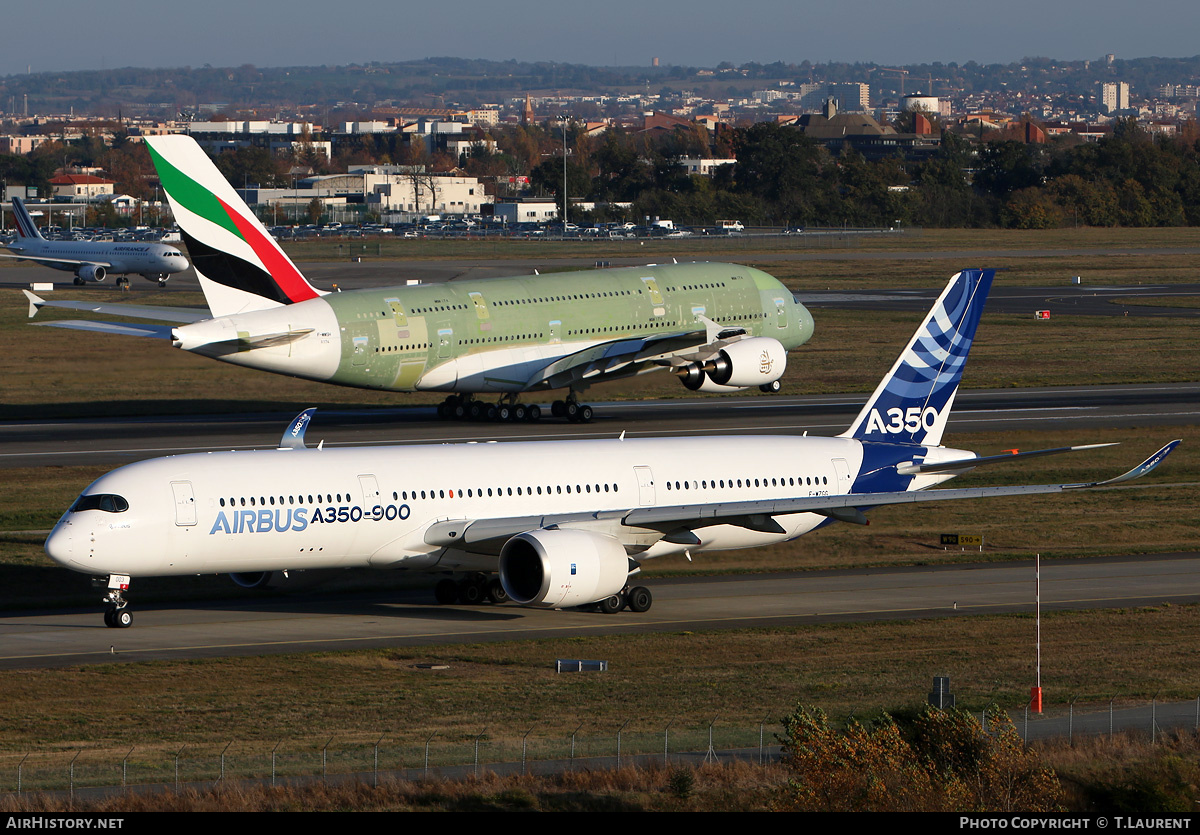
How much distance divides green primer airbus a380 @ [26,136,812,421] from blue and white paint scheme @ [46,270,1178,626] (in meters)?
19.6

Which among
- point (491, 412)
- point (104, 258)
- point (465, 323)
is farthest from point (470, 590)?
point (104, 258)

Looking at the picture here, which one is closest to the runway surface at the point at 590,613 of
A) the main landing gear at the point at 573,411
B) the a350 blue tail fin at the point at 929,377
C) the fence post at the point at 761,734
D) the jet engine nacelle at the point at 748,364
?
the a350 blue tail fin at the point at 929,377

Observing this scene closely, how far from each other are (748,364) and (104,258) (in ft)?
343

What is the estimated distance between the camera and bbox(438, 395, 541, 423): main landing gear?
239ft

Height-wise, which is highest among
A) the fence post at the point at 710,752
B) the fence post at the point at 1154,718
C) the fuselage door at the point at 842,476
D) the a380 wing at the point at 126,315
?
Result: the a380 wing at the point at 126,315

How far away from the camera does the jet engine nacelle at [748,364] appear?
7162cm

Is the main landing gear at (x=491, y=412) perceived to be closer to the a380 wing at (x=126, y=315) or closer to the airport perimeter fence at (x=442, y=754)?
the a380 wing at (x=126, y=315)

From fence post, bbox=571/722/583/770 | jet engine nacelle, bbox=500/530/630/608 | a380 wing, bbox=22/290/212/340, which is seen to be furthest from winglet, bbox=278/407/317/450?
a380 wing, bbox=22/290/212/340

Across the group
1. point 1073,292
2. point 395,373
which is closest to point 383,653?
point 395,373

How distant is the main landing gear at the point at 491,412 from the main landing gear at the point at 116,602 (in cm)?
3368

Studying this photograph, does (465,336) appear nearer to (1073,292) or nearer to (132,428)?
(132,428)

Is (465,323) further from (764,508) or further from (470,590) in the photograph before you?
(764,508)

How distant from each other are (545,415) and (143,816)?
53257 mm

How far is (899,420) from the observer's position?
160ft
